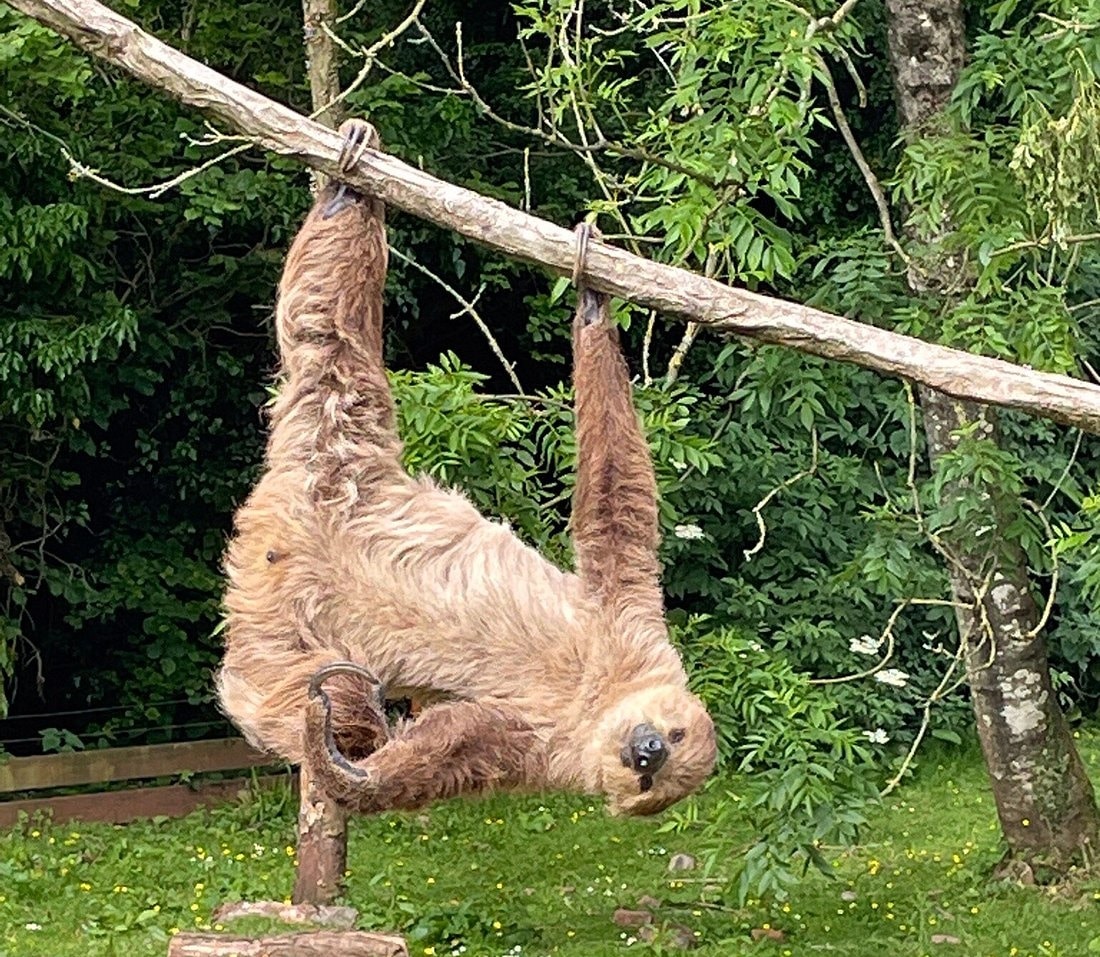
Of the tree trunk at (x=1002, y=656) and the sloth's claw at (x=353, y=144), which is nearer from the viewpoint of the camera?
the sloth's claw at (x=353, y=144)

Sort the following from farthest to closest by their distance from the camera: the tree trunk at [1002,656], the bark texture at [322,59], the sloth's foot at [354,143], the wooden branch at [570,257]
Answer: the tree trunk at [1002,656] < the bark texture at [322,59] < the sloth's foot at [354,143] < the wooden branch at [570,257]

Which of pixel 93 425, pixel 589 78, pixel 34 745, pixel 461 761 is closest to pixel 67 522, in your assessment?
pixel 93 425

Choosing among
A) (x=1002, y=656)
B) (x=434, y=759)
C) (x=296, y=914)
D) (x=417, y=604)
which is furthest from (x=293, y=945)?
(x=1002, y=656)

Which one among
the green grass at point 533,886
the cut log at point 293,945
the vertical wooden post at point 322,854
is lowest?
the green grass at point 533,886

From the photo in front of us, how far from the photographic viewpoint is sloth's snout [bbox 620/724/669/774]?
3.29 meters

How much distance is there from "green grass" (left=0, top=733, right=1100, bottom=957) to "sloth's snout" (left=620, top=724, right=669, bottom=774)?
12.1 ft

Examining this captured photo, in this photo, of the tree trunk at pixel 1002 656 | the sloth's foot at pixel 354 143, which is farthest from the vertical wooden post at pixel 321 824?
the sloth's foot at pixel 354 143

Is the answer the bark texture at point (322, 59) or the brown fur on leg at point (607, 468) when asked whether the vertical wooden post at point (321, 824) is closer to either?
the bark texture at point (322, 59)

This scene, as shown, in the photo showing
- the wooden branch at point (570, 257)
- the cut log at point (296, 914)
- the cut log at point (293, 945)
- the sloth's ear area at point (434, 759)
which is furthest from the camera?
the cut log at point (296, 914)

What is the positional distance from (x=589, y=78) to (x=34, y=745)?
20.6 feet

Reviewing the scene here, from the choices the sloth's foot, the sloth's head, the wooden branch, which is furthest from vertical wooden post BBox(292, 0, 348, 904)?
the sloth's head

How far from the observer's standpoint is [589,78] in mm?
6168

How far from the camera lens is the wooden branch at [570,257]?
3.26 metres

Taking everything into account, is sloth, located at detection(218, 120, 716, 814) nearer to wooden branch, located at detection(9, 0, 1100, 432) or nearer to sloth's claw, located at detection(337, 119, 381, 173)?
sloth's claw, located at detection(337, 119, 381, 173)
